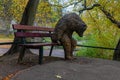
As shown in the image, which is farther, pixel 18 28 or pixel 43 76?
pixel 18 28

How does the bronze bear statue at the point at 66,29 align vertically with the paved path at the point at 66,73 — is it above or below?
above

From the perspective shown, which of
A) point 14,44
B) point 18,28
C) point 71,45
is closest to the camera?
point 18,28

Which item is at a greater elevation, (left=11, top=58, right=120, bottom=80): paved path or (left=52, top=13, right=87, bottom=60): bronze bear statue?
Result: (left=52, top=13, right=87, bottom=60): bronze bear statue

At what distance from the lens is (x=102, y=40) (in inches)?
673

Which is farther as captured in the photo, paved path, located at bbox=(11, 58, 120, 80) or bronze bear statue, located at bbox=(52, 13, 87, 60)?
bronze bear statue, located at bbox=(52, 13, 87, 60)

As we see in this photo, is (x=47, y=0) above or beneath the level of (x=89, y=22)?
above

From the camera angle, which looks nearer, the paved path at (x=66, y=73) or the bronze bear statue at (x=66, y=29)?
the paved path at (x=66, y=73)

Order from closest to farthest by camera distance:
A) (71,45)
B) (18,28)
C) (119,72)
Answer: (119,72)
(18,28)
(71,45)

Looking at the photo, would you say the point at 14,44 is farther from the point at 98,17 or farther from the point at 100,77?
the point at 98,17

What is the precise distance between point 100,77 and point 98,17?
1022 centimetres

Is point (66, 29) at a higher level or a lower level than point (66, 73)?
higher

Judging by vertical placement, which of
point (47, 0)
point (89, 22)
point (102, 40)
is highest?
point (47, 0)

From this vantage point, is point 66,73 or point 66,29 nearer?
point 66,73

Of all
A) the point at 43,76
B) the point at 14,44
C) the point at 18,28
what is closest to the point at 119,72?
the point at 43,76
